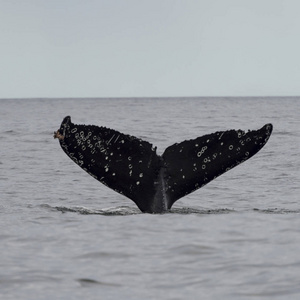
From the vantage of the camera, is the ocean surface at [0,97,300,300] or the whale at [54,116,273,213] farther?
the whale at [54,116,273,213]

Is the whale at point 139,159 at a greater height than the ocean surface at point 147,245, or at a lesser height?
greater

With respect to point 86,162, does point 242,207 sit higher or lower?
lower

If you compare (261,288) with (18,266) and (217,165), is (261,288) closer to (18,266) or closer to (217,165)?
(18,266)

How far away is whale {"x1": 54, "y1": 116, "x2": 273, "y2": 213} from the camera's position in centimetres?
908

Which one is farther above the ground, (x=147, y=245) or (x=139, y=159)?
(x=139, y=159)

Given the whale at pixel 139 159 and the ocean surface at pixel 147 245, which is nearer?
the ocean surface at pixel 147 245

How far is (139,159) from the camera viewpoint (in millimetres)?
9195

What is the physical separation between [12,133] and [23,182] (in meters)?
17.5

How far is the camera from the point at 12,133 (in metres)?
31.8

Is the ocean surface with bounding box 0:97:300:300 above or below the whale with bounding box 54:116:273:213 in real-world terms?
below

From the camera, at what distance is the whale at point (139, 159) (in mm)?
9078

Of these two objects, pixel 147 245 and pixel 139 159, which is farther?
pixel 139 159

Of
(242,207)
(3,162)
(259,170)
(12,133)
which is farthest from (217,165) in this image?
(12,133)

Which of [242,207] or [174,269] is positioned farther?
[242,207]
